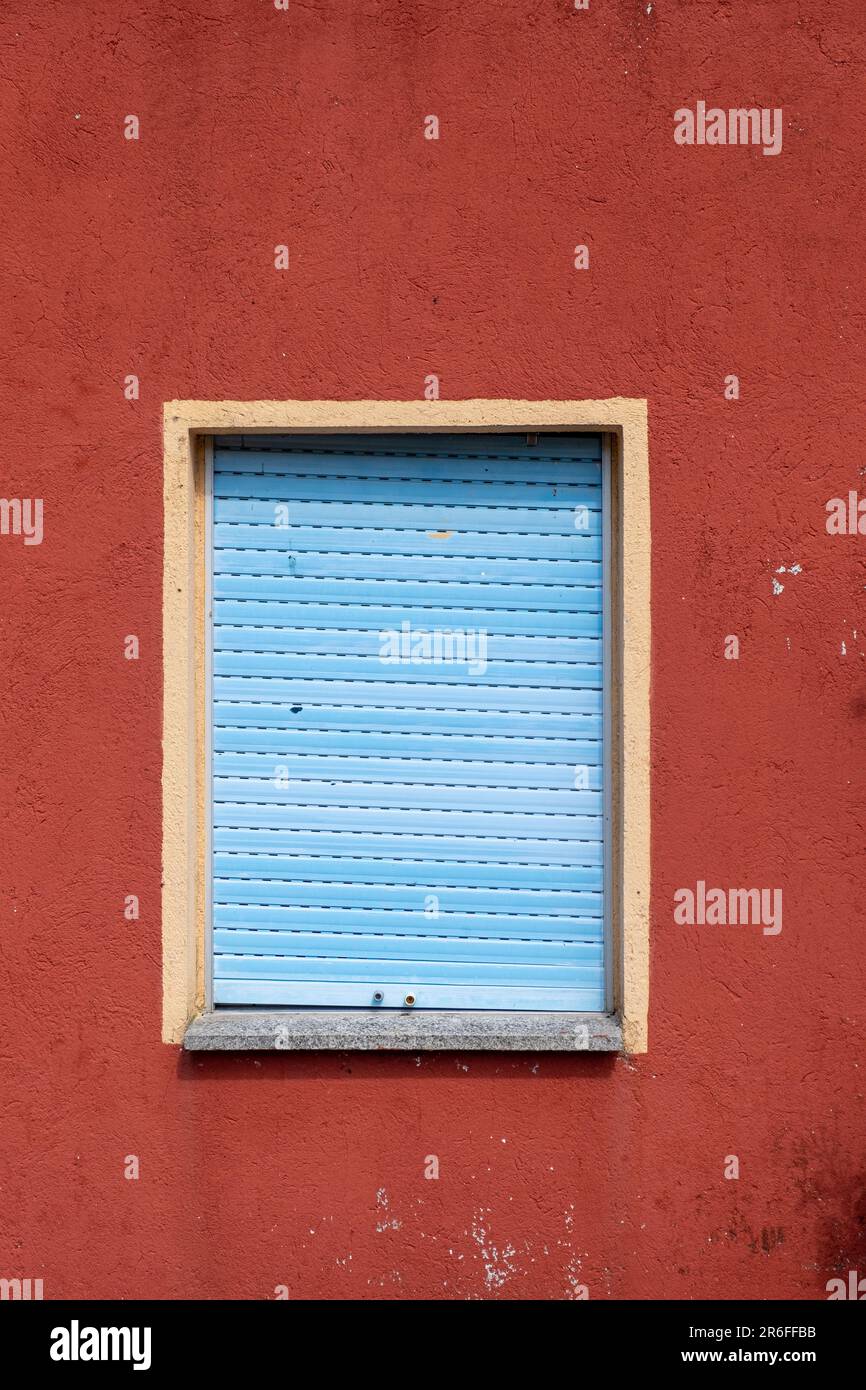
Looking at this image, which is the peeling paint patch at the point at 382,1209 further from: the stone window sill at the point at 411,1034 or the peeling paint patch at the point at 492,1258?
the stone window sill at the point at 411,1034

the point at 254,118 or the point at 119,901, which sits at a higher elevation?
the point at 254,118

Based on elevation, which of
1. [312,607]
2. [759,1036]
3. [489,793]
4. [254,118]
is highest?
[254,118]

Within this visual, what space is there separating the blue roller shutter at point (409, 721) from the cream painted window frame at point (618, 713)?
130 mm

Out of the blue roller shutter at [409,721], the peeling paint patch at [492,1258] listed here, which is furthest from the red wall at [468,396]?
the blue roller shutter at [409,721]

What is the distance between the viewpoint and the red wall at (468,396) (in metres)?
4.28

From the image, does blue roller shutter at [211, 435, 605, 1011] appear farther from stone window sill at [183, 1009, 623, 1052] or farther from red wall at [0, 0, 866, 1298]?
red wall at [0, 0, 866, 1298]

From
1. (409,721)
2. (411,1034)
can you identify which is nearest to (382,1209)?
(411,1034)

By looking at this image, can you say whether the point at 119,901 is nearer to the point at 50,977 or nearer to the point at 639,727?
the point at 50,977

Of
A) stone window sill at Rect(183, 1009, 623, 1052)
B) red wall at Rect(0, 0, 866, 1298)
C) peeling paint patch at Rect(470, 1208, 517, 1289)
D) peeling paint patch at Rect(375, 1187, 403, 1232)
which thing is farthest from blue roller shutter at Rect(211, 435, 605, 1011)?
→ peeling paint patch at Rect(470, 1208, 517, 1289)

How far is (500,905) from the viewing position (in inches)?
176

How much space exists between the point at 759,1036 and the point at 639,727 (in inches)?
48.8

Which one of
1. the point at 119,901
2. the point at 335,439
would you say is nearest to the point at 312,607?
the point at 335,439

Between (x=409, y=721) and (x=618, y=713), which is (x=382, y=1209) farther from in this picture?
(x=618, y=713)

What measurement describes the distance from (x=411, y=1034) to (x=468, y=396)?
241 centimetres
